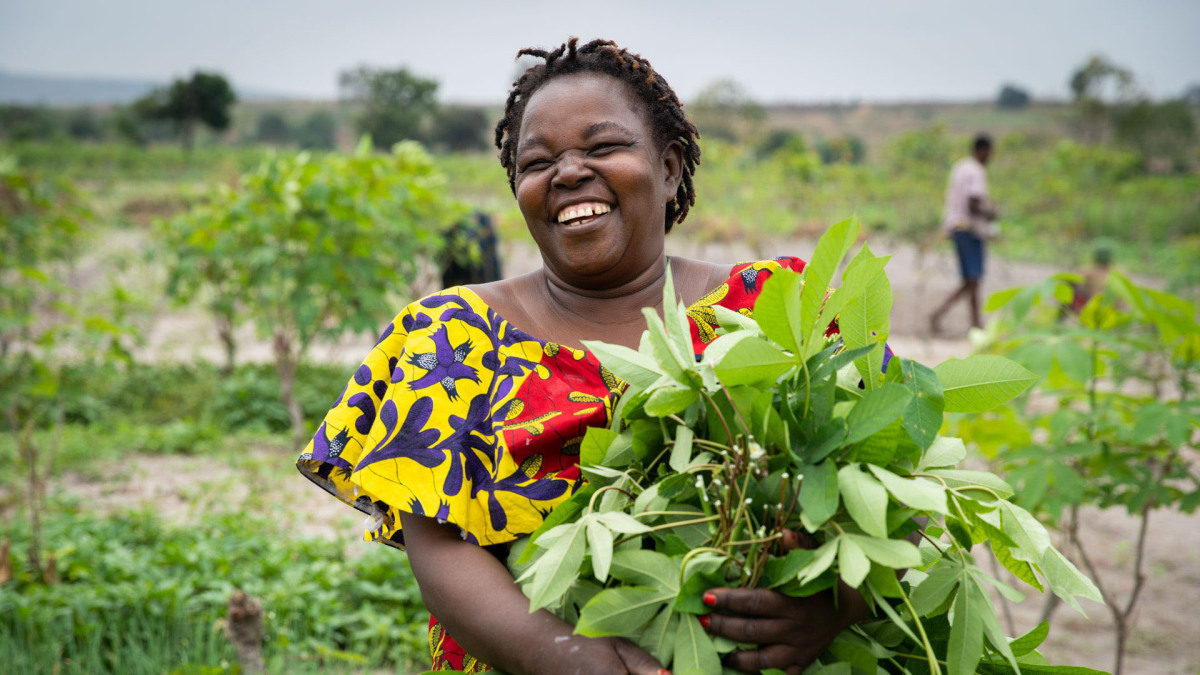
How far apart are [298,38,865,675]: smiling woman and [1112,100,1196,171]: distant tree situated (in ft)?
87.7

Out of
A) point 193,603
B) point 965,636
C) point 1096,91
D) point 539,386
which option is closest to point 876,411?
point 965,636

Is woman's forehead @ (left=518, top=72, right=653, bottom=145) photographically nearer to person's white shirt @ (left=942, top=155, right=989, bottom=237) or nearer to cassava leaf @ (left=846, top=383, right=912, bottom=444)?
cassava leaf @ (left=846, top=383, right=912, bottom=444)

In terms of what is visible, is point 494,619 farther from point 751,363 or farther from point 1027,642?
point 1027,642

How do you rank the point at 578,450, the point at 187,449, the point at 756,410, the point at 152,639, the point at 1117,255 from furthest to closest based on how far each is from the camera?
the point at 1117,255 → the point at 187,449 → the point at 152,639 → the point at 578,450 → the point at 756,410

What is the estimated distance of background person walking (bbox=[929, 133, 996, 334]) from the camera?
25.2ft

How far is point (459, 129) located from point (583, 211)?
40702mm

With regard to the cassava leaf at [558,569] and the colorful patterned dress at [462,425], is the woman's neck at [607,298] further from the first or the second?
the cassava leaf at [558,569]

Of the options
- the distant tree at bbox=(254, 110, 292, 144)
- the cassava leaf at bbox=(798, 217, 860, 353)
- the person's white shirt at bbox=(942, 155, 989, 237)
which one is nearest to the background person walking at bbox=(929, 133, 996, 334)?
the person's white shirt at bbox=(942, 155, 989, 237)

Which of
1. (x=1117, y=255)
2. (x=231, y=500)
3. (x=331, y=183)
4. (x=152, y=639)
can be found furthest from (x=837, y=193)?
(x=152, y=639)

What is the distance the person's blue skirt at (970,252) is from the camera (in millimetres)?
7738

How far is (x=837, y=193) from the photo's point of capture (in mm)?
12328

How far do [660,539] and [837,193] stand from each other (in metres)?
12.0

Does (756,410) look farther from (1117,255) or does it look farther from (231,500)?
(1117,255)

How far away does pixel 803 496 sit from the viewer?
2.90 feet
